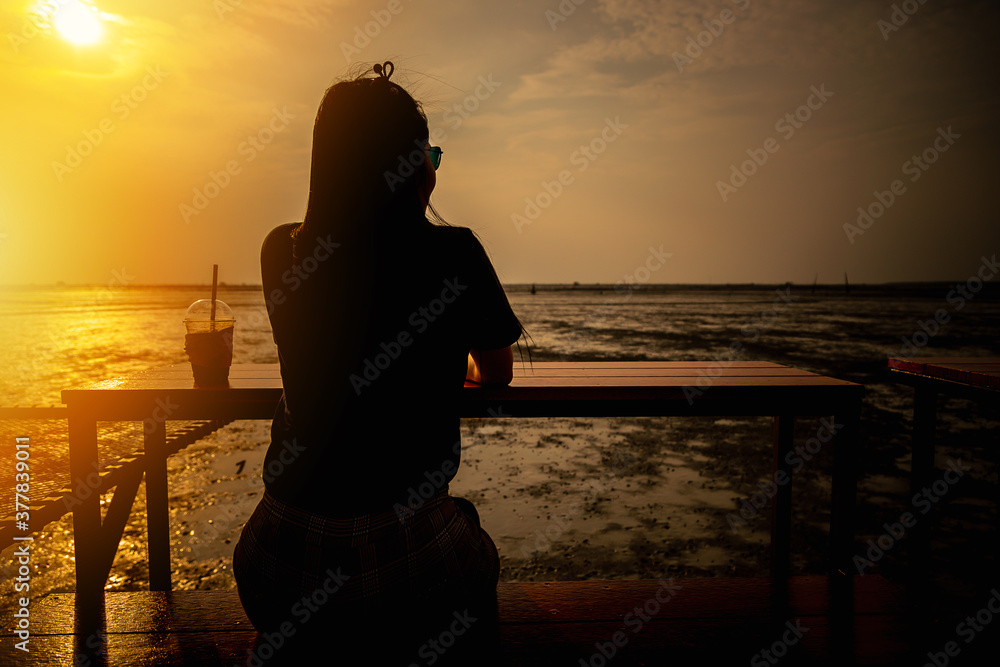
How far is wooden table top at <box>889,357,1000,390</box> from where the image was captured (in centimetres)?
214

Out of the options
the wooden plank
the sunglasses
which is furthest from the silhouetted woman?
the wooden plank

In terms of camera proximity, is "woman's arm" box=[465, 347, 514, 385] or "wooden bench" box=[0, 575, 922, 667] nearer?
"wooden bench" box=[0, 575, 922, 667]

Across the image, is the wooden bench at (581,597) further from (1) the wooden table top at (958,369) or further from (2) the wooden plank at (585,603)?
(1) the wooden table top at (958,369)

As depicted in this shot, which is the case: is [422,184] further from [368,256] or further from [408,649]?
[408,649]

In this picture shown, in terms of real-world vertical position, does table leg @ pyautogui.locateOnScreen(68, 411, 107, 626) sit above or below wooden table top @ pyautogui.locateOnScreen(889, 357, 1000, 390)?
below

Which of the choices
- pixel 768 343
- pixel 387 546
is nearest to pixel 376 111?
pixel 387 546

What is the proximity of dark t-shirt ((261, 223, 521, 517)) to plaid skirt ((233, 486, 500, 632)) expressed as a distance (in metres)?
0.05

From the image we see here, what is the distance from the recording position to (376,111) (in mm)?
1210

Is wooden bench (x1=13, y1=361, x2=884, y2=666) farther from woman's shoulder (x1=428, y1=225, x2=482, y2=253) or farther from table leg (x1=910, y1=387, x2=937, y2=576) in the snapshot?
table leg (x1=910, y1=387, x2=937, y2=576)
